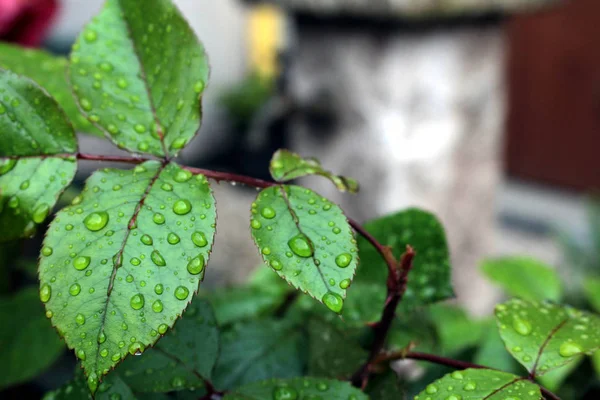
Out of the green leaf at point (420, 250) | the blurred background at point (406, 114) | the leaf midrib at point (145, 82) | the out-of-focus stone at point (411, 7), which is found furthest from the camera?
the blurred background at point (406, 114)

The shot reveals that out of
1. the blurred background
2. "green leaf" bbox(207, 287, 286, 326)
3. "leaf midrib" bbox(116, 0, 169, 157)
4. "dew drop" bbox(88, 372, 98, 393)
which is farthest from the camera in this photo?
the blurred background

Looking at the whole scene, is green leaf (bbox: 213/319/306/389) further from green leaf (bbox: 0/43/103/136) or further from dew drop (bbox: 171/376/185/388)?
green leaf (bbox: 0/43/103/136)

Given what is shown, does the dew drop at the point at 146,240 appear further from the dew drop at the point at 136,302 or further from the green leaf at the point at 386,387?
the green leaf at the point at 386,387

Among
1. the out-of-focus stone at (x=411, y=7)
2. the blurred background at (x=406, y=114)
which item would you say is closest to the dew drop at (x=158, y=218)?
the blurred background at (x=406, y=114)

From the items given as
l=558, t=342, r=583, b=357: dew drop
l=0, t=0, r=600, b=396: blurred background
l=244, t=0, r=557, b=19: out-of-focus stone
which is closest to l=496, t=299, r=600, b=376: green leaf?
l=558, t=342, r=583, b=357: dew drop

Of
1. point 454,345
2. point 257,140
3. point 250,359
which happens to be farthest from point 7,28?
point 257,140

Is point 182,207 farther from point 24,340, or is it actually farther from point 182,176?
point 24,340
